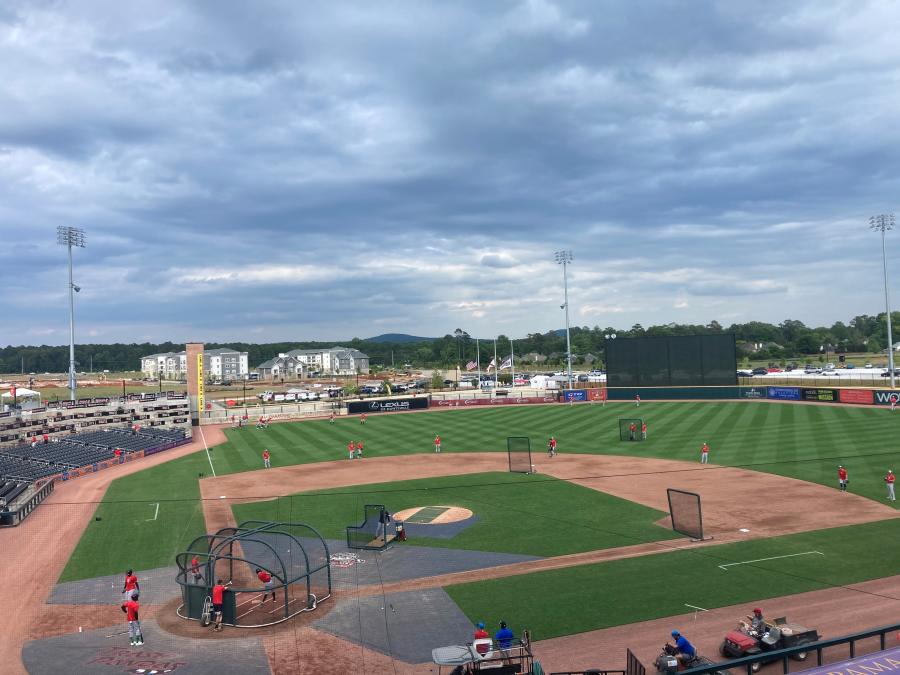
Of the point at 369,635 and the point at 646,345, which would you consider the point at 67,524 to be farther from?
the point at 646,345

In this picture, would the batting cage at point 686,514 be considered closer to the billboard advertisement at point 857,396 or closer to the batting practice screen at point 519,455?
the batting practice screen at point 519,455

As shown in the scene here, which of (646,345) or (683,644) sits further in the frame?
(646,345)

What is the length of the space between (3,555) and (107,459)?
75.2 ft

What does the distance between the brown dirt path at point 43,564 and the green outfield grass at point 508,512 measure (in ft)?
23.8

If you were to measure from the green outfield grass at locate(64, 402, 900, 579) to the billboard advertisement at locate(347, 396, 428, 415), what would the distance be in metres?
5.10

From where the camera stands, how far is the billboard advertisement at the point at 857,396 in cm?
6216

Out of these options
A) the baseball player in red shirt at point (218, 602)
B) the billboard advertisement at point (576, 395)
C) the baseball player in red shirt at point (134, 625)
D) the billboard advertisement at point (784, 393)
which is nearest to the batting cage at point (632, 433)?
the billboard advertisement at point (784, 393)

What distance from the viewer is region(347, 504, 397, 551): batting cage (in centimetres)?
2342

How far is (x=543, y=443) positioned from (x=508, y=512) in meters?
22.1

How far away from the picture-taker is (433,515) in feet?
92.4

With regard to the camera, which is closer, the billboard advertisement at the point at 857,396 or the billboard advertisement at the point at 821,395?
the billboard advertisement at the point at 857,396

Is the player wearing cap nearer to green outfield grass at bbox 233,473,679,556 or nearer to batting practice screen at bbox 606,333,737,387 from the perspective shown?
green outfield grass at bbox 233,473,679,556

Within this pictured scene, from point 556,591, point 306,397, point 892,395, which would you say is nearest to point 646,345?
point 892,395

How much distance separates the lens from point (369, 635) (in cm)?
1589
